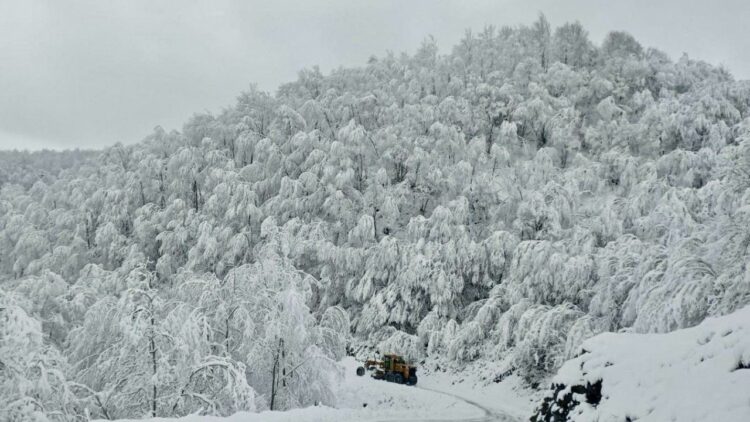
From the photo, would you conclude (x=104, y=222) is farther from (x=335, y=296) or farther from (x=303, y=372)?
(x=303, y=372)

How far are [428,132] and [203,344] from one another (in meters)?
30.6

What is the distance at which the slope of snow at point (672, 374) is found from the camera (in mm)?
6855

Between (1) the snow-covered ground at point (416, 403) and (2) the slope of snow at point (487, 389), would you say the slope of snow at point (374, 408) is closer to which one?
(1) the snow-covered ground at point (416, 403)

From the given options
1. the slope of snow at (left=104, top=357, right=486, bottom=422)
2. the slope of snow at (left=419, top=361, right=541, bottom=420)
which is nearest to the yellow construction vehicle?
the slope of snow at (left=104, top=357, right=486, bottom=422)

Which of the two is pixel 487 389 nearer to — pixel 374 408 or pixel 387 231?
pixel 374 408

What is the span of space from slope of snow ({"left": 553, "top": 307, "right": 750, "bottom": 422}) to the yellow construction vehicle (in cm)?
1633

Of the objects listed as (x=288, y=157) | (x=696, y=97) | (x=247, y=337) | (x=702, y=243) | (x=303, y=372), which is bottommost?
(x=303, y=372)

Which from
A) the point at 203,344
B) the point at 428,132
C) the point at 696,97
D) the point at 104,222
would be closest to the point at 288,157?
the point at 428,132

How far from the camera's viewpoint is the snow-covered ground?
13086mm

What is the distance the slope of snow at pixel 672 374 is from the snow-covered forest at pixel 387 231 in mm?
6138

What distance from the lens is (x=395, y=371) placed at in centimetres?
2608

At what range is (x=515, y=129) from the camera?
4209 cm

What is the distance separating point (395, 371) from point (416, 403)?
463 centimetres

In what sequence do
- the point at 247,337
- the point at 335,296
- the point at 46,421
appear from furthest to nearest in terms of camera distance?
the point at 335,296
the point at 247,337
the point at 46,421
